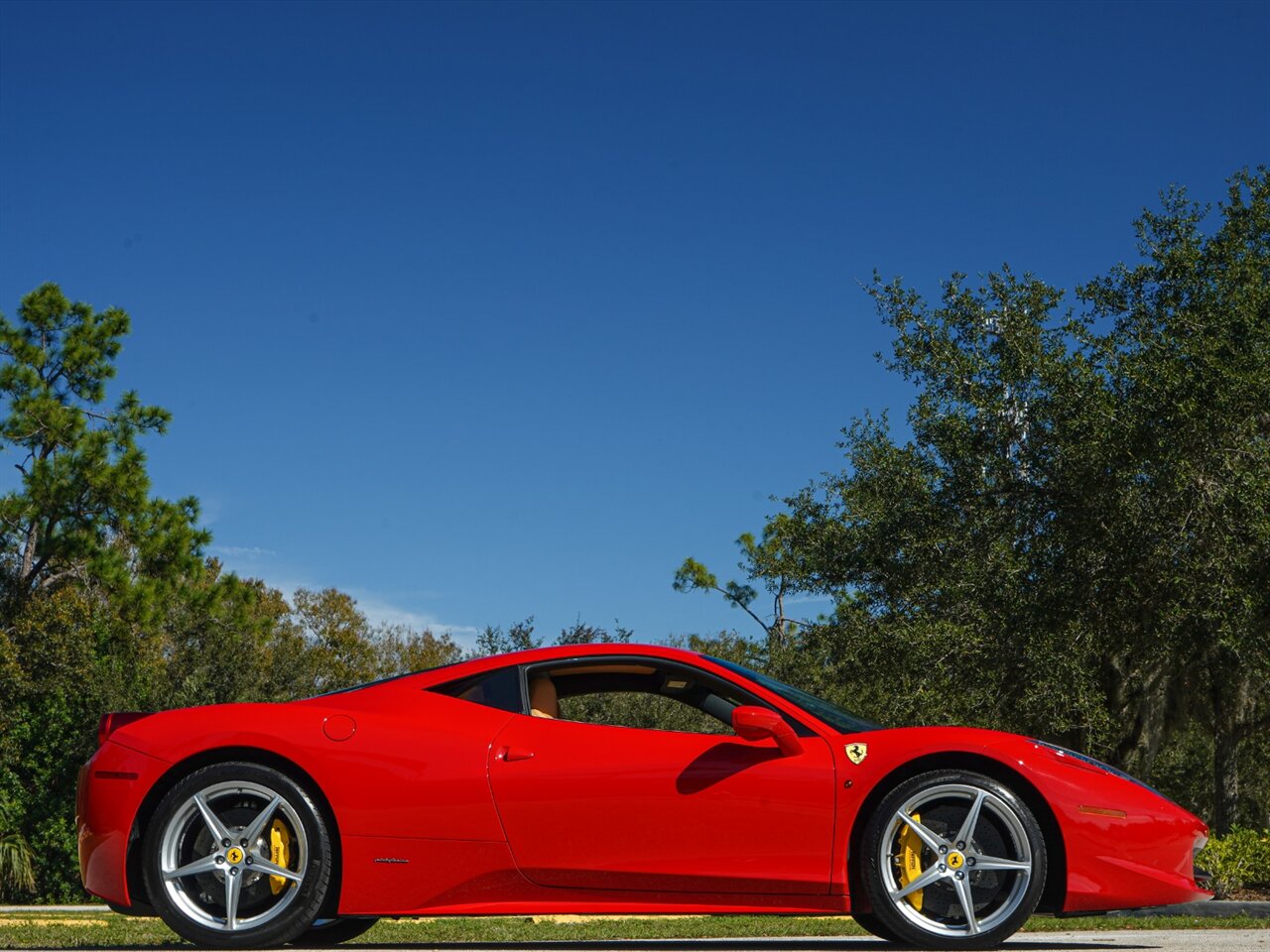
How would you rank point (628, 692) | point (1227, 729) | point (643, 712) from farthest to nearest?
point (1227, 729) < point (643, 712) < point (628, 692)

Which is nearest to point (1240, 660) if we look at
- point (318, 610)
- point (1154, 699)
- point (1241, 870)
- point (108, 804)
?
point (1241, 870)

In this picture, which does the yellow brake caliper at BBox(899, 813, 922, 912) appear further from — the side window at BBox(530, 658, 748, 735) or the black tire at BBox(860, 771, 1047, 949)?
the side window at BBox(530, 658, 748, 735)

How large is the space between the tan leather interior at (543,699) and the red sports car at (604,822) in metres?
0.04

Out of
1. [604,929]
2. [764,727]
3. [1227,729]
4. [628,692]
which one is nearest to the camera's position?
[764,727]

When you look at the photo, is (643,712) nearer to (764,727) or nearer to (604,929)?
(764,727)

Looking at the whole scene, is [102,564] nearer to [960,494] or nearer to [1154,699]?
[960,494]

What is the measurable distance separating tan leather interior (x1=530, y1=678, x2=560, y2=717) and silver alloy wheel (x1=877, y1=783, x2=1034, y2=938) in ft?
5.38

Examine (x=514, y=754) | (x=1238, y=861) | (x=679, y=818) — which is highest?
(x=514, y=754)

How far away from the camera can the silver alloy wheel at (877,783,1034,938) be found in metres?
5.73

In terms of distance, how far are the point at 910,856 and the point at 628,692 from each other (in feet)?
5.36

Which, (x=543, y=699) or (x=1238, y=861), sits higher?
(x=543, y=699)

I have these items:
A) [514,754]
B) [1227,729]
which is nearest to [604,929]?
[514,754]

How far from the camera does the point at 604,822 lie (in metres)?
5.80

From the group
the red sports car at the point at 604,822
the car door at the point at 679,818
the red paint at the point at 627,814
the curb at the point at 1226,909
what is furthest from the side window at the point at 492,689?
the curb at the point at 1226,909
